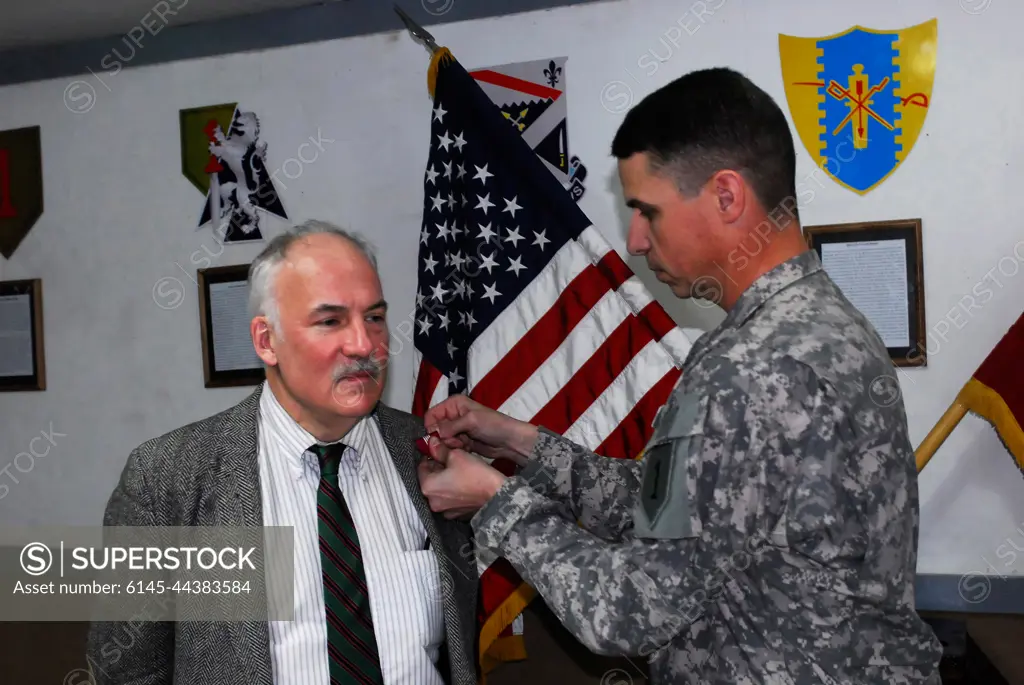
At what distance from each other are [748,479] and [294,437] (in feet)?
3.02

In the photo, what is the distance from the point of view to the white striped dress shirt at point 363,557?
1.62 metres

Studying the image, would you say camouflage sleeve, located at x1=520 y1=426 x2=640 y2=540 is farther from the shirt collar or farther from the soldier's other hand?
the shirt collar

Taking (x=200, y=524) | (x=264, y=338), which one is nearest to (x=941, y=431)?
(x=264, y=338)

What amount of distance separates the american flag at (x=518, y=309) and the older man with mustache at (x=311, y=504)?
1.99ft

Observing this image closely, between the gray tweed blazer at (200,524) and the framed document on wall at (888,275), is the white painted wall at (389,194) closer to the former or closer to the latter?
the framed document on wall at (888,275)

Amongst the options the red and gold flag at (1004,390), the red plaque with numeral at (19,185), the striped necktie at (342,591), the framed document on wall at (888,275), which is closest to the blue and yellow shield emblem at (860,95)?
the framed document on wall at (888,275)

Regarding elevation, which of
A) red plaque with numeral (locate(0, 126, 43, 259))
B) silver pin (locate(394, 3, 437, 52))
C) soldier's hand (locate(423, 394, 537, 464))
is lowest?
soldier's hand (locate(423, 394, 537, 464))

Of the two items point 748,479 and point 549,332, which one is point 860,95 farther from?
point 748,479

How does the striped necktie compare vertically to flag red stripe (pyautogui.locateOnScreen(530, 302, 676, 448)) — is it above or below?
below

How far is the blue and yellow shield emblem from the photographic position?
260 centimetres

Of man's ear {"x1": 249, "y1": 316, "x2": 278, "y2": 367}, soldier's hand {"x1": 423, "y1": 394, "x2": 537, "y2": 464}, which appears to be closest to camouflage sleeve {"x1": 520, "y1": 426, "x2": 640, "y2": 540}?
soldier's hand {"x1": 423, "y1": 394, "x2": 537, "y2": 464}

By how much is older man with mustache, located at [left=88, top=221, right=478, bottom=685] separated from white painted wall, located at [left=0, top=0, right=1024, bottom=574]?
1323 mm

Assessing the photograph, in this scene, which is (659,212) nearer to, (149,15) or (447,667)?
(447,667)

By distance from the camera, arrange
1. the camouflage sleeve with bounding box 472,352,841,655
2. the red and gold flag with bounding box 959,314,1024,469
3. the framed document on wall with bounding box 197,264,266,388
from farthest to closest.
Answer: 1. the framed document on wall with bounding box 197,264,266,388
2. the red and gold flag with bounding box 959,314,1024,469
3. the camouflage sleeve with bounding box 472,352,841,655
